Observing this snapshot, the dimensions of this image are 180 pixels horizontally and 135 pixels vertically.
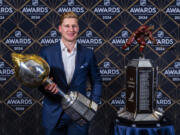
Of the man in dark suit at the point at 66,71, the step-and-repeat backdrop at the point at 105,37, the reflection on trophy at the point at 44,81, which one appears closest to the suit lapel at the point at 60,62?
the man in dark suit at the point at 66,71

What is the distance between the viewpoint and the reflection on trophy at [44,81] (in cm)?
106

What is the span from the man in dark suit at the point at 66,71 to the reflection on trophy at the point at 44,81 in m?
0.09

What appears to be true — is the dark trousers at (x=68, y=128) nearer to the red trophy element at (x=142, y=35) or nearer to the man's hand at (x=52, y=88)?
the man's hand at (x=52, y=88)

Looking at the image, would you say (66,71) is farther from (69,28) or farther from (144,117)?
(144,117)

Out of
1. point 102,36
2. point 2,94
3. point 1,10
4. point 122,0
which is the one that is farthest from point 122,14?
point 2,94

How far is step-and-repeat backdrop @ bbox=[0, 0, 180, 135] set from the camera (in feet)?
6.02

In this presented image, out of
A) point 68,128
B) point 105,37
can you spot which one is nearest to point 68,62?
point 68,128

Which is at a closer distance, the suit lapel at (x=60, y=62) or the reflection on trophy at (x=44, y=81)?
the reflection on trophy at (x=44, y=81)

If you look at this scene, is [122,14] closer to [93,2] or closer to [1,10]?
[93,2]

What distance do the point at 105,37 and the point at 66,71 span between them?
2.39 ft

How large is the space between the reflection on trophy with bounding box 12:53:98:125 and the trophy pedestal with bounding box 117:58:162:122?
0.95ft

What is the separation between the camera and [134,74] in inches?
52.1

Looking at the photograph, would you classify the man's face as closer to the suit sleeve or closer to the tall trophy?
the suit sleeve

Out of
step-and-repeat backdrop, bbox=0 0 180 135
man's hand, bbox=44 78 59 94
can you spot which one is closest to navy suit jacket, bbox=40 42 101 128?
man's hand, bbox=44 78 59 94
